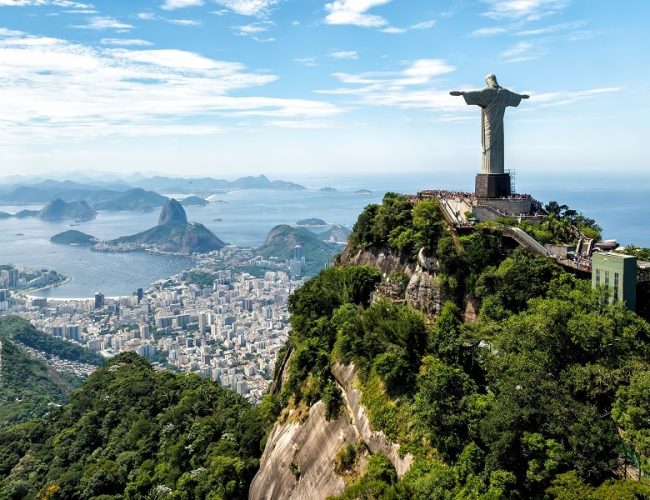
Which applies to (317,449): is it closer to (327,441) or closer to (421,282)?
(327,441)

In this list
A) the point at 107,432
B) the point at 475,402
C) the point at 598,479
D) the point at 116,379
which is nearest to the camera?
the point at 598,479

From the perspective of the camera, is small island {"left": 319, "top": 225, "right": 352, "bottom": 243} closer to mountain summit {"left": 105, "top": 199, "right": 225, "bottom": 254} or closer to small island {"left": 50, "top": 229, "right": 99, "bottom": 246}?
mountain summit {"left": 105, "top": 199, "right": 225, "bottom": 254}

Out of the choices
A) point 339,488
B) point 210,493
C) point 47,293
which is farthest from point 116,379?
point 47,293

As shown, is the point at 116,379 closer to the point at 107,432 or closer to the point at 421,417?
the point at 107,432

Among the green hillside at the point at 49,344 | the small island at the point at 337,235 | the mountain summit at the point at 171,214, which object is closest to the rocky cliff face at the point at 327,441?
the green hillside at the point at 49,344

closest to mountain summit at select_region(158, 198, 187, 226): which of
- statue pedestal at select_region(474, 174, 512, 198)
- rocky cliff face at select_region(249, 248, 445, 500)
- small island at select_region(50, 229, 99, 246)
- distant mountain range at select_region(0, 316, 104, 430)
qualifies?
small island at select_region(50, 229, 99, 246)
